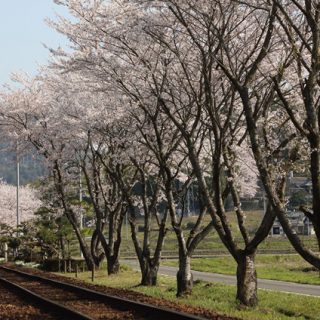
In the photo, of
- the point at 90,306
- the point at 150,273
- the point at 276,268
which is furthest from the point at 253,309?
the point at 276,268

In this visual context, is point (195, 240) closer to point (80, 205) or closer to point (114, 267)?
point (114, 267)

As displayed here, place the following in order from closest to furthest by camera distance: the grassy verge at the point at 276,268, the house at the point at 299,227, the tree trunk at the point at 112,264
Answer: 1. the tree trunk at the point at 112,264
2. the grassy verge at the point at 276,268
3. the house at the point at 299,227

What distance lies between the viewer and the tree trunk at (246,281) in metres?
17.1

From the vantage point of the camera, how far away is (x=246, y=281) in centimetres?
1720

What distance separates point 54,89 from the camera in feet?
110

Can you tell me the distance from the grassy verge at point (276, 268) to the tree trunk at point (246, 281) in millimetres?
12800

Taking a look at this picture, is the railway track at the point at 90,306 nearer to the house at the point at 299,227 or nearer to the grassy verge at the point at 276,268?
the grassy verge at the point at 276,268

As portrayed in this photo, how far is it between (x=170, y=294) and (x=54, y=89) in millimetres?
16408

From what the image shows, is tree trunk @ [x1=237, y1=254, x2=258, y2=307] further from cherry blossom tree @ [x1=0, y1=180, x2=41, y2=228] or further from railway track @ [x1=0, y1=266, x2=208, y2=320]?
cherry blossom tree @ [x1=0, y1=180, x2=41, y2=228]

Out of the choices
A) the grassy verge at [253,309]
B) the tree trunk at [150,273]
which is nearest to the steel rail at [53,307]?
the grassy verge at [253,309]

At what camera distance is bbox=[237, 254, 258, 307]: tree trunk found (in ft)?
56.0

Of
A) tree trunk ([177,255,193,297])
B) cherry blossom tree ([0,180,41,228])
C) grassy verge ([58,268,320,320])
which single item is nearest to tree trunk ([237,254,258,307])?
grassy verge ([58,268,320,320])

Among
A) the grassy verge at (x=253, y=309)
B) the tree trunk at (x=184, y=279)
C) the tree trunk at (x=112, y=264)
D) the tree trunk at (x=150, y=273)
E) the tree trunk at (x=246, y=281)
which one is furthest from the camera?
the tree trunk at (x=112, y=264)

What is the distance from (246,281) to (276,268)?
2323cm
